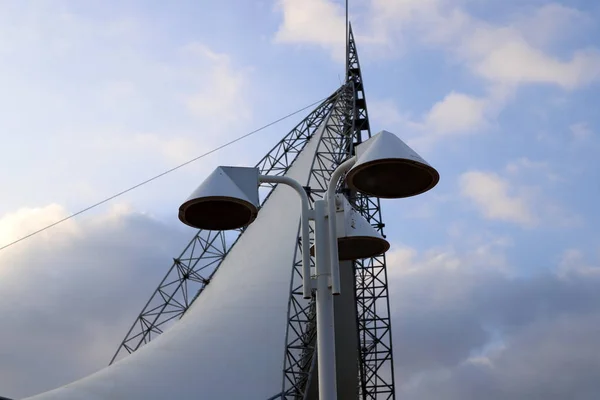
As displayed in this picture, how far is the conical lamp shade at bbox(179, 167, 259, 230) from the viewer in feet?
20.6

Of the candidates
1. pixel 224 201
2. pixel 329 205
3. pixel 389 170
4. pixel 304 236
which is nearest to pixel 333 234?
pixel 329 205

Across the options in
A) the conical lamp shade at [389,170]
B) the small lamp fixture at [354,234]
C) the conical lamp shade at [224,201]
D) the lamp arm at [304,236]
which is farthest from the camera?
the small lamp fixture at [354,234]

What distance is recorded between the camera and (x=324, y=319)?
584 cm

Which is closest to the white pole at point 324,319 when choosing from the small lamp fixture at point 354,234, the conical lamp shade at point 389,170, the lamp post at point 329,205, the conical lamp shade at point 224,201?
the lamp post at point 329,205

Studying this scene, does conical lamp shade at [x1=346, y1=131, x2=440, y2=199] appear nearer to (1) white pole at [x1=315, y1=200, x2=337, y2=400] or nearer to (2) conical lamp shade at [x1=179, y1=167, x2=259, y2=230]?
(1) white pole at [x1=315, y1=200, x2=337, y2=400]

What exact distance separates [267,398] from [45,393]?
7.00 meters

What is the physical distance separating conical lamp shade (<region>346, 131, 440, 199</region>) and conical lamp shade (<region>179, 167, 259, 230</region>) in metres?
1.04

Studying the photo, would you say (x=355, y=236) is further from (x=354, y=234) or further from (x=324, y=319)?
(x=324, y=319)

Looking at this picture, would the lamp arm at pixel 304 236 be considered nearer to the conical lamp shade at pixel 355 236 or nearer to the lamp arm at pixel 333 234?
the lamp arm at pixel 333 234

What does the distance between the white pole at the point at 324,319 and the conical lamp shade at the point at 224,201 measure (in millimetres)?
745

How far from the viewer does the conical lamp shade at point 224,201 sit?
247 inches

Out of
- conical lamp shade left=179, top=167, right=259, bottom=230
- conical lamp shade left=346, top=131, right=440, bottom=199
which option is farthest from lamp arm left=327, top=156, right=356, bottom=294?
conical lamp shade left=179, top=167, right=259, bottom=230

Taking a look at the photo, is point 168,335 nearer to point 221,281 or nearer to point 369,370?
point 221,281

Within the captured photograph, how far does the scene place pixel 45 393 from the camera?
1800 centimetres
